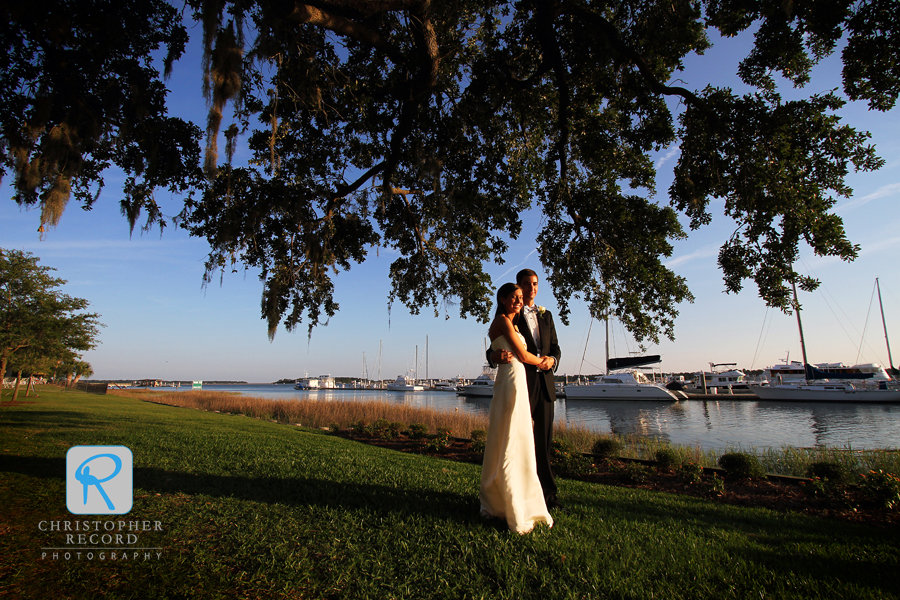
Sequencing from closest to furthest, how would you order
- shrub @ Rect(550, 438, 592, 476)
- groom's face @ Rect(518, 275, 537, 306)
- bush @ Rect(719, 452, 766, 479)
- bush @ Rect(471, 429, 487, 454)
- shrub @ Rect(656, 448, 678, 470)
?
groom's face @ Rect(518, 275, 537, 306) < bush @ Rect(719, 452, 766, 479) < shrub @ Rect(550, 438, 592, 476) < shrub @ Rect(656, 448, 678, 470) < bush @ Rect(471, 429, 487, 454)

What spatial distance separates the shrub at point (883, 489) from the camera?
5010mm

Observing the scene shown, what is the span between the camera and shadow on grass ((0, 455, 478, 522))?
13.4 feet

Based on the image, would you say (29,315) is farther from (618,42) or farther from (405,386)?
(405,386)

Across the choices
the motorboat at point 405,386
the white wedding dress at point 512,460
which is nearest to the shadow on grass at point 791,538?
the white wedding dress at point 512,460

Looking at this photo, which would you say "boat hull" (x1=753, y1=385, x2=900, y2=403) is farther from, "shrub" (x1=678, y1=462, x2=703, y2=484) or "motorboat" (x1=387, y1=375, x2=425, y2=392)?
"motorboat" (x1=387, y1=375, x2=425, y2=392)

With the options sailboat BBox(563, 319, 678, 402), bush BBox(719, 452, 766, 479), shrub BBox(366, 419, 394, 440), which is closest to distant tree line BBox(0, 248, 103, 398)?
shrub BBox(366, 419, 394, 440)

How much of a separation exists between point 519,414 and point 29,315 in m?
22.1

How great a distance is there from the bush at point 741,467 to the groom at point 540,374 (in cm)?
516

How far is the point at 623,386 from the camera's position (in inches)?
1869

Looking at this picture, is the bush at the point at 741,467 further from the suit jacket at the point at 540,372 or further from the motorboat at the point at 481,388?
the motorboat at the point at 481,388

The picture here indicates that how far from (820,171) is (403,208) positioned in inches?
293

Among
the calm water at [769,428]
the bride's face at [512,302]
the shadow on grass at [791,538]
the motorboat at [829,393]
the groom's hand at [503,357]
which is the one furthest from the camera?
the motorboat at [829,393]

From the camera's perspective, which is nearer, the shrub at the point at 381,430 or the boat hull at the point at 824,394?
the shrub at the point at 381,430

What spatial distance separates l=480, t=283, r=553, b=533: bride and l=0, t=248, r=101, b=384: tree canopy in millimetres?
20560
